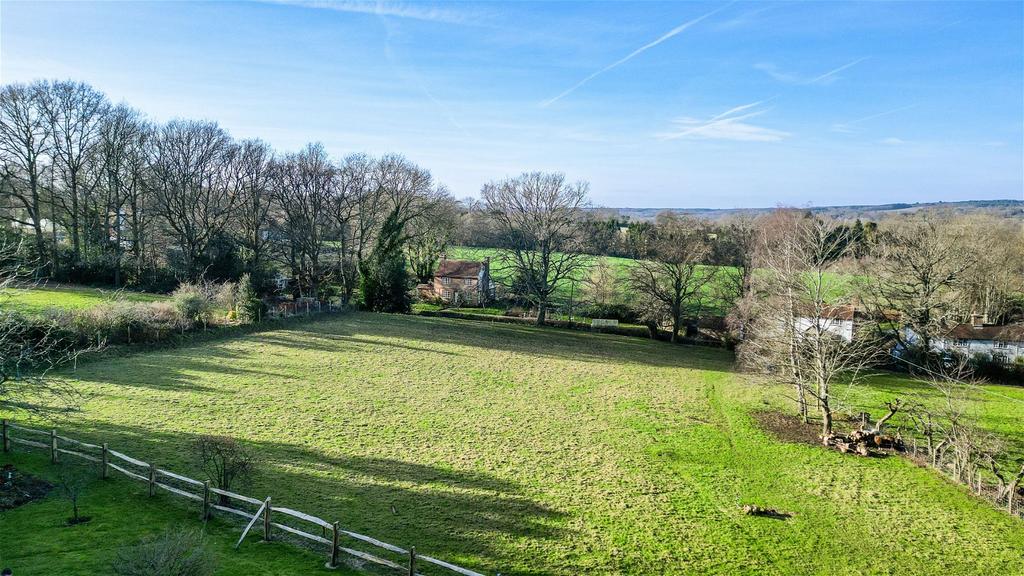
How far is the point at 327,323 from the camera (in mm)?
36688

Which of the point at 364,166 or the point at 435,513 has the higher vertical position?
the point at 364,166

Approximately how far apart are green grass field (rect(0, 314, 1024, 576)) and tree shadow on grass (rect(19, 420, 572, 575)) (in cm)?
5

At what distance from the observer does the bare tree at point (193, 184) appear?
38.8 metres

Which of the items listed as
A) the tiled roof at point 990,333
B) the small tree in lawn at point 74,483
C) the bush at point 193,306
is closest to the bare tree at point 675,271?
the tiled roof at point 990,333

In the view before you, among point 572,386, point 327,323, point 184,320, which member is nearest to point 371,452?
point 572,386

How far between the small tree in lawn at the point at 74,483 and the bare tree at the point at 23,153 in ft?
107

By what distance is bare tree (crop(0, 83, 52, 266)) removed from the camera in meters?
34.8

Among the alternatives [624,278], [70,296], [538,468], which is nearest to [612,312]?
[624,278]

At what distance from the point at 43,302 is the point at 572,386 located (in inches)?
1226

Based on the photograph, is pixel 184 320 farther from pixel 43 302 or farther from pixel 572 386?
pixel 572 386

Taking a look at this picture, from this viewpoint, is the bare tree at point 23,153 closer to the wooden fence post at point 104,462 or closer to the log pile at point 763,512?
the wooden fence post at point 104,462

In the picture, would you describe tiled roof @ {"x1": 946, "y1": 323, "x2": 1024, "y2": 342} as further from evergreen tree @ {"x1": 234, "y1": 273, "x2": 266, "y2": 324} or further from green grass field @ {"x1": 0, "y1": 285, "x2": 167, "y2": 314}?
green grass field @ {"x1": 0, "y1": 285, "x2": 167, "y2": 314}

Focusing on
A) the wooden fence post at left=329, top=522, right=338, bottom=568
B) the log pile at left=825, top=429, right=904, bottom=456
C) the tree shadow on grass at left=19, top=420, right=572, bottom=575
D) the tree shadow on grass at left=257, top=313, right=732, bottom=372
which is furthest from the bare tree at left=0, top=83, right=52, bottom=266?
the log pile at left=825, top=429, right=904, bottom=456

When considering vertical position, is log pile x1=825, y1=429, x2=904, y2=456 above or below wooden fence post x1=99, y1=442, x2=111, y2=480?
below
